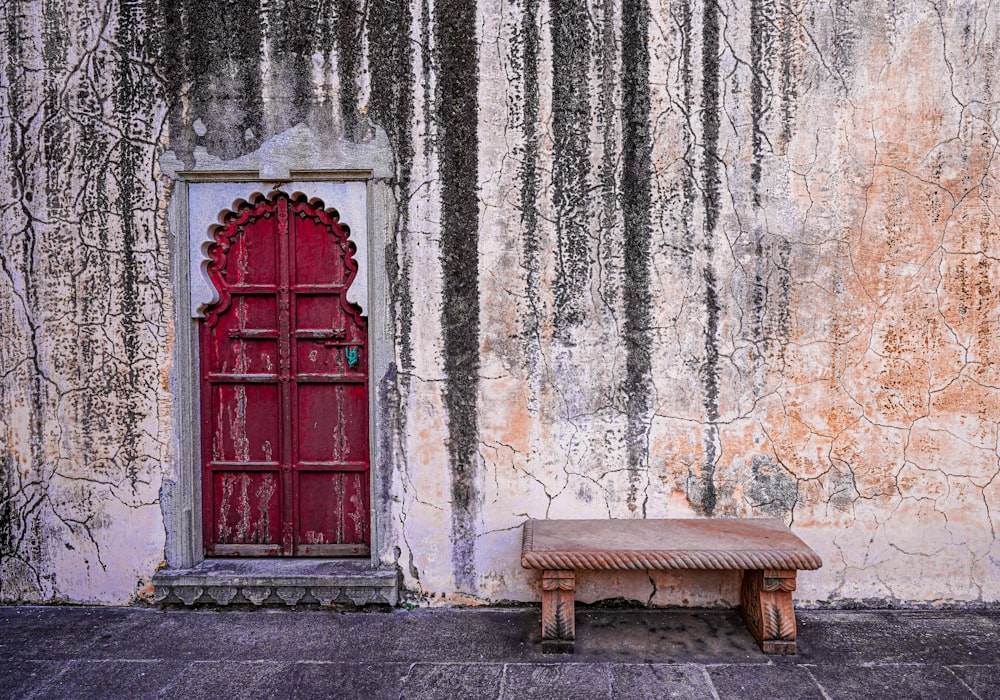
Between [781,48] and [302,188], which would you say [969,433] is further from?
[302,188]

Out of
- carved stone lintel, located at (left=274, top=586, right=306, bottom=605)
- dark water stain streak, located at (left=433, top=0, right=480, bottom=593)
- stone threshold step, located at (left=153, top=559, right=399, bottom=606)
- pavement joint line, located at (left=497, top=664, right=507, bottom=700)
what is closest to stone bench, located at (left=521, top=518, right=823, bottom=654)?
pavement joint line, located at (left=497, top=664, right=507, bottom=700)

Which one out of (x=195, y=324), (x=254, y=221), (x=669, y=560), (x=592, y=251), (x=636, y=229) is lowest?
(x=669, y=560)

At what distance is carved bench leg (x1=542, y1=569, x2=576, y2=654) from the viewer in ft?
8.98

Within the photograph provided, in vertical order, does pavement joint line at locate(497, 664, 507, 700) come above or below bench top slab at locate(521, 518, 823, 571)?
below

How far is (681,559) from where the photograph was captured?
2643 millimetres

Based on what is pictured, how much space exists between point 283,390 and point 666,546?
Answer: 2.09 m

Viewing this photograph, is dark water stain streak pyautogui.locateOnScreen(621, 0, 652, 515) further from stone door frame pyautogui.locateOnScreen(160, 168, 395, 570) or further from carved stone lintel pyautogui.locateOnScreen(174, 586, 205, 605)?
carved stone lintel pyautogui.locateOnScreen(174, 586, 205, 605)

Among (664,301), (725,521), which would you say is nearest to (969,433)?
(725,521)

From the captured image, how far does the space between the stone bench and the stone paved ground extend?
0.41ft

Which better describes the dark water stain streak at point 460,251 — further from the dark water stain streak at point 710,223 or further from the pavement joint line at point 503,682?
the dark water stain streak at point 710,223

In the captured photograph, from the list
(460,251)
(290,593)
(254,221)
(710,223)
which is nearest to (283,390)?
(254,221)

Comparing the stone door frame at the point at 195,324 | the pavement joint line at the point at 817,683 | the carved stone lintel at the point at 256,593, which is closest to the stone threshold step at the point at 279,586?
the carved stone lintel at the point at 256,593

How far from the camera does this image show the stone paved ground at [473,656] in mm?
2479

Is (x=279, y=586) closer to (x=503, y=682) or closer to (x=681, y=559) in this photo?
(x=503, y=682)
